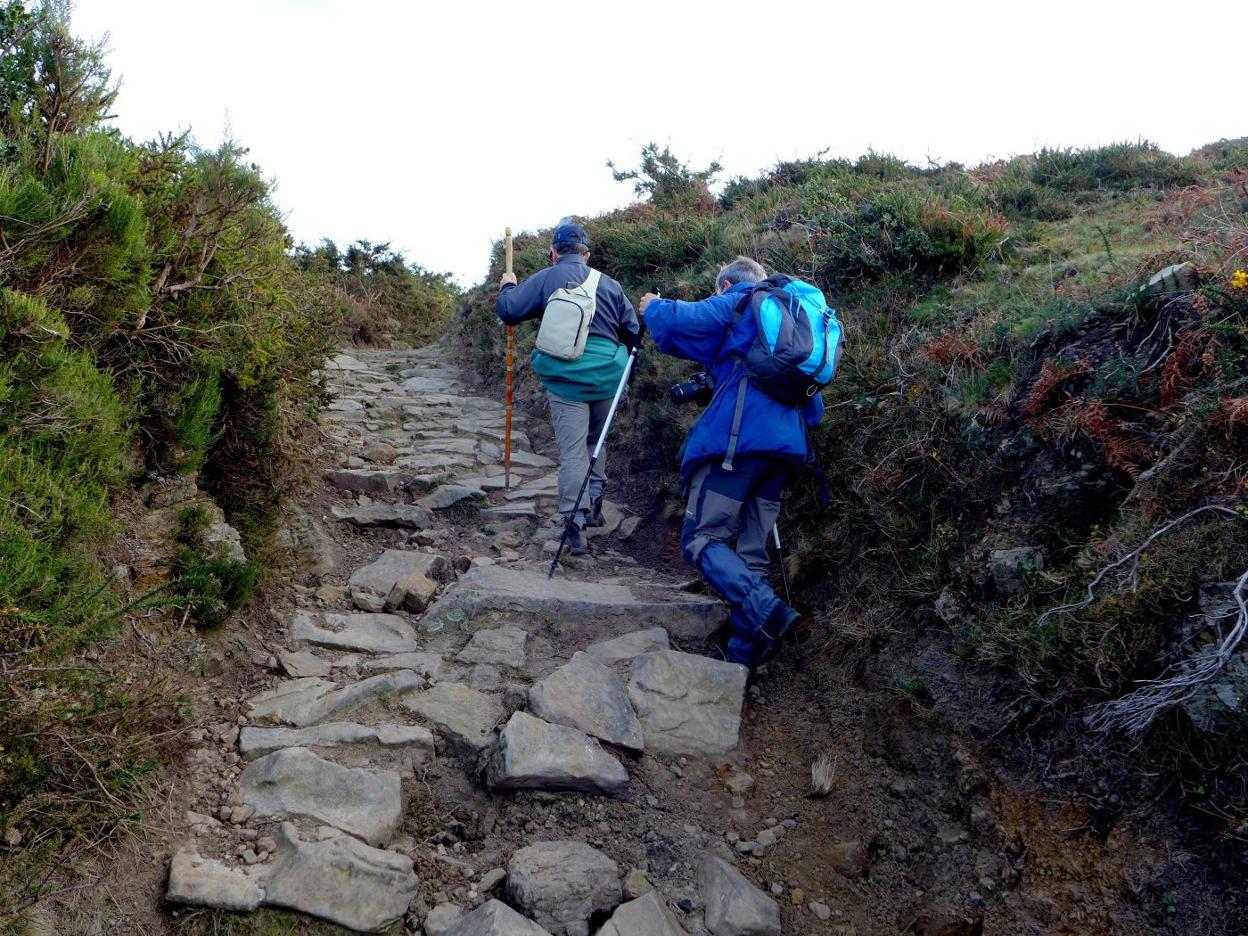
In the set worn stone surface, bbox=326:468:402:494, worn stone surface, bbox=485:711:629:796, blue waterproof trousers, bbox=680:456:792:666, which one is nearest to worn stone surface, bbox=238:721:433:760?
worn stone surface, bbox=485:711:629:796

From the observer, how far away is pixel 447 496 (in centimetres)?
850

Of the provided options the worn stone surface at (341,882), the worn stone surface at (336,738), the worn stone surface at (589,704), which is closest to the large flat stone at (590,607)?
the worn stone surface at (589,704)

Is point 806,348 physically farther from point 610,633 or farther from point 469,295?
point 469,295

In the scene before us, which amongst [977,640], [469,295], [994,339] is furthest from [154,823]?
[469,295]

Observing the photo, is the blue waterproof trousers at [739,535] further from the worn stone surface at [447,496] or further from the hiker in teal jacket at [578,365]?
the worn stone surface at [447,496]

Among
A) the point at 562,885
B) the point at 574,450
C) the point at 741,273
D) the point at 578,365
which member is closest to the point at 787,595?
the point at 741,273

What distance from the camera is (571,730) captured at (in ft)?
15.7

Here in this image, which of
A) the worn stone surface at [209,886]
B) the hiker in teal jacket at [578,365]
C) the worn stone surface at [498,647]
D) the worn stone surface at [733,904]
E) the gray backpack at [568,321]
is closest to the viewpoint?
the worn stone surface at [209,886]

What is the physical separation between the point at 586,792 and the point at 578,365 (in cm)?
379

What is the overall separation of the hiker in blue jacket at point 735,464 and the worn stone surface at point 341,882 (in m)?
2.50

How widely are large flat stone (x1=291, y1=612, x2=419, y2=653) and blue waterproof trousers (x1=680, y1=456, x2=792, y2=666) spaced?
76.9 inches

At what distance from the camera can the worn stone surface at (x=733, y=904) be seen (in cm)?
393

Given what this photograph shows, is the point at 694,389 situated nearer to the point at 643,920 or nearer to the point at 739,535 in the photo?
the point at 739,535

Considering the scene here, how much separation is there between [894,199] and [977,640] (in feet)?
17.2
